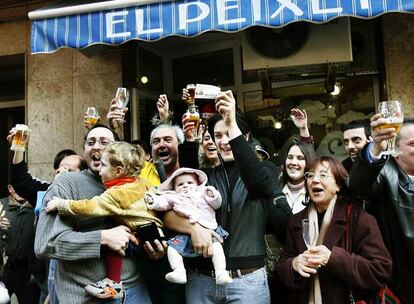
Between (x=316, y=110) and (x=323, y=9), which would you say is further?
(x=316, y=110)

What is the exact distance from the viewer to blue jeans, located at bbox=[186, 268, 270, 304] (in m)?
2.89

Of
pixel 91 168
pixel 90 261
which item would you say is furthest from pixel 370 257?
pixel 91 168

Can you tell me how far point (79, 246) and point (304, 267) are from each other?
134 cm

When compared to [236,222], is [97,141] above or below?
above

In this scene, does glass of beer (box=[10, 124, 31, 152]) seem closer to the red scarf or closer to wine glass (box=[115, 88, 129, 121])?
wine glass (box=[115, 88, 129, 121])

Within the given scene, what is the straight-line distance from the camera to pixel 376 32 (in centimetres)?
584

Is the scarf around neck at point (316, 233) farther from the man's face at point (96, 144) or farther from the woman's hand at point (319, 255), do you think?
the man's face at point (96, 144)

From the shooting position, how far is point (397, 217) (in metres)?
2.95

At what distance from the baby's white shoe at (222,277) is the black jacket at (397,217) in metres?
0.95

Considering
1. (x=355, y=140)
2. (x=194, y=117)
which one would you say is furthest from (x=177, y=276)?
(x=355, y=140)

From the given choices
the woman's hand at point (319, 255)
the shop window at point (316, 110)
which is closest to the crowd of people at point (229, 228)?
the woman's hand at point (319, 255)

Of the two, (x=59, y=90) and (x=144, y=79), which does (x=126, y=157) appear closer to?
(x=144, y=79)

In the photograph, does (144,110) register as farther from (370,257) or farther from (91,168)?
(370,257)

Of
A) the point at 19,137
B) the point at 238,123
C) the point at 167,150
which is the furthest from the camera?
the point at 167,150
